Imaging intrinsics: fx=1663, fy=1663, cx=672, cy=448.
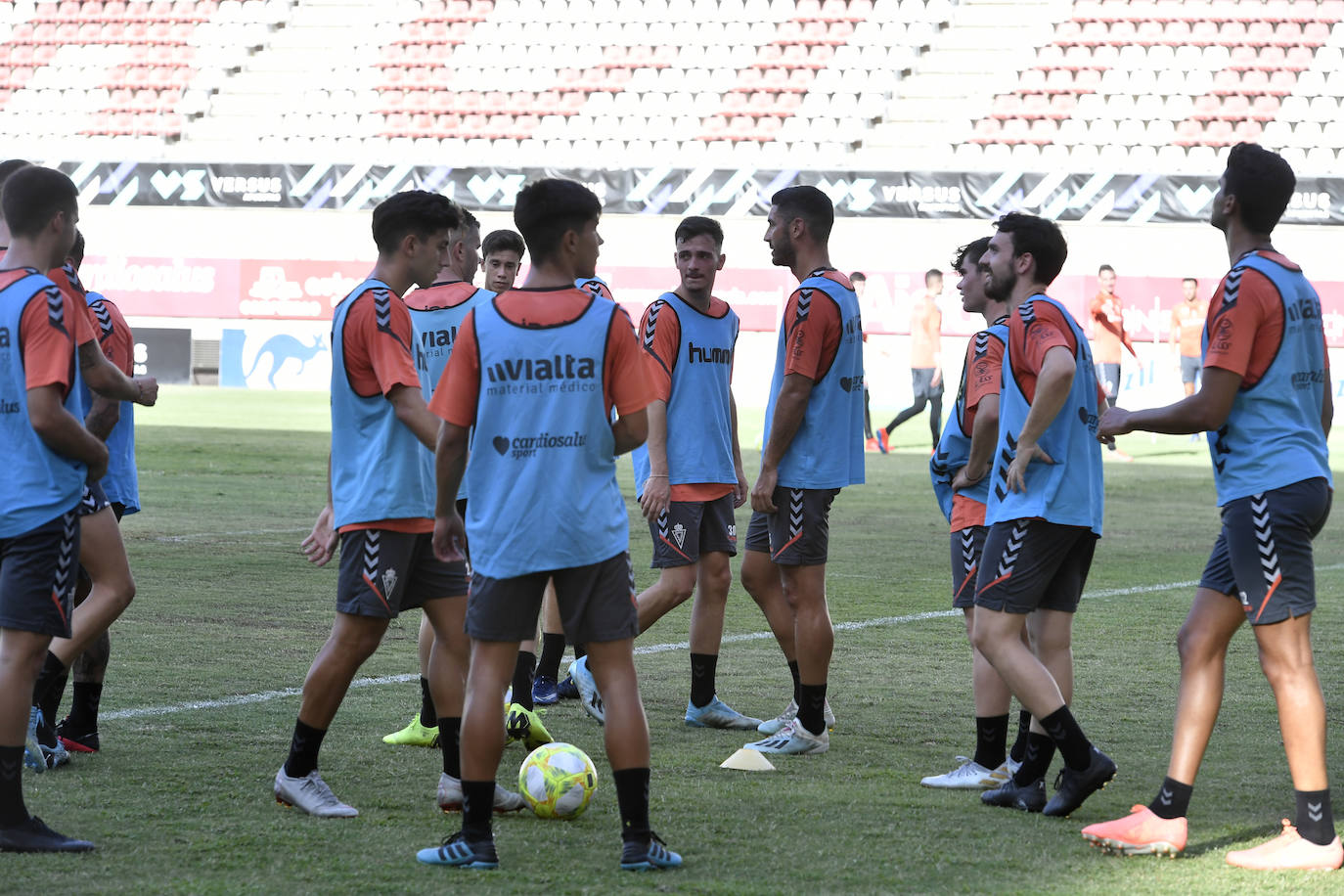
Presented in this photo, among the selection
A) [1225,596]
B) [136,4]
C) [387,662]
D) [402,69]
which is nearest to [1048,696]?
[1225,596]

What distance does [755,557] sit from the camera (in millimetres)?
6883

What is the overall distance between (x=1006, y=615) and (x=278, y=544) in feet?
26.3

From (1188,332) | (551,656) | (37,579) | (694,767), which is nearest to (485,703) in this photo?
(37,579)

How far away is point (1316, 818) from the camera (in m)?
4.76

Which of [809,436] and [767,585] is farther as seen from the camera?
[767,585]

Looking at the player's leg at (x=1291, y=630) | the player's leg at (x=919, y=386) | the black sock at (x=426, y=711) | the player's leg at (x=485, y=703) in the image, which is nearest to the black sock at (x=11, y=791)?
the player's leg at (x=485, y=703)

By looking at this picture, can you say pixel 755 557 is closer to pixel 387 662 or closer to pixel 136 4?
pixel 387 662

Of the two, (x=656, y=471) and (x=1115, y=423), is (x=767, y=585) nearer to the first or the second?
(x=656, y=471)

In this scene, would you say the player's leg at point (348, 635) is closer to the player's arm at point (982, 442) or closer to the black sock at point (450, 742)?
the black sock at point (450, 742)

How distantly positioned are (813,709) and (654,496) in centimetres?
104

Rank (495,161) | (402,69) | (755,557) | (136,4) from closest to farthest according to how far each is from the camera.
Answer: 1. (755,557)
2. (495,161)
3. (402,69)
4. (136,4)

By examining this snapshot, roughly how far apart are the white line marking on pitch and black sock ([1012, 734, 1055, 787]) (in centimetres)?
283

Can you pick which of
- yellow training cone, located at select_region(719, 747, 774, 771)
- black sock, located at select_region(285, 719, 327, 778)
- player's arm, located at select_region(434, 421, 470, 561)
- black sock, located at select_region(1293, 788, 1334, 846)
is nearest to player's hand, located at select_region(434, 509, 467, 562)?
player's arm, located at select_region(434, 421, 470, 561)

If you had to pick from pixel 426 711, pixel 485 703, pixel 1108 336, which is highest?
pixel 1108 336
